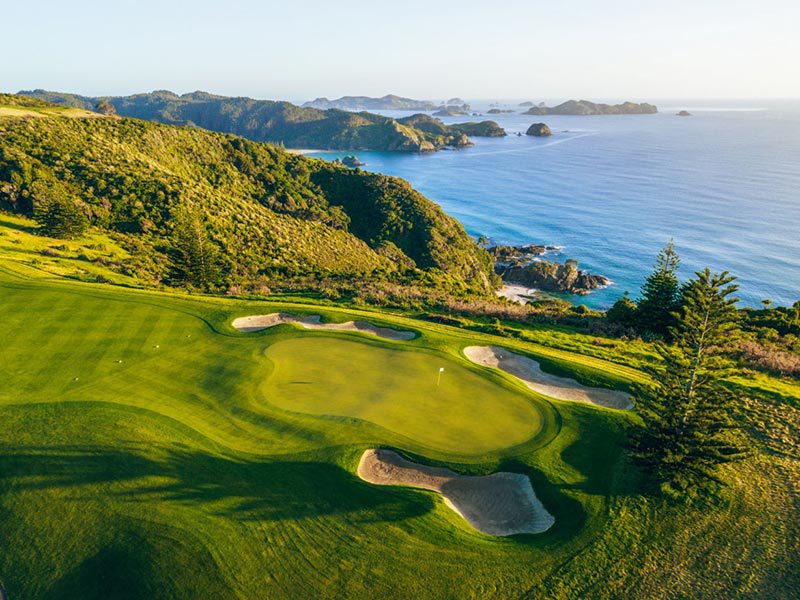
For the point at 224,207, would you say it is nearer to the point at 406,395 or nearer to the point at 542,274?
the point at 542,274

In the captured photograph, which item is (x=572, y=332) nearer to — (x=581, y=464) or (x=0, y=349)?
(x=581, y=464)

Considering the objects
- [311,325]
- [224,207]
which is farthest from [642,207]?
[311,325]

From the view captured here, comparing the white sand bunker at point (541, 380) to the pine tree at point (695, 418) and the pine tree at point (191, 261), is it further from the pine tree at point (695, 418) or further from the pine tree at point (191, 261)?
the pine tree at point (191, 261)

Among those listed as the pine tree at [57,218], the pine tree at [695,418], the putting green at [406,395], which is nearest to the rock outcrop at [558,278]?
the putting green at [406,395]

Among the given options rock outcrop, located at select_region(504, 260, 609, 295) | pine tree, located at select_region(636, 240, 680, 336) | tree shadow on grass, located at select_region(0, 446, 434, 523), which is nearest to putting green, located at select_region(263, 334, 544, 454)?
tree shadow on grass, located at select_region(0, 446, 434, 523)

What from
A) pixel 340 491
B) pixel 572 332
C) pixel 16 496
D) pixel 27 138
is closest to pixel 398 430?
pixel 340 491

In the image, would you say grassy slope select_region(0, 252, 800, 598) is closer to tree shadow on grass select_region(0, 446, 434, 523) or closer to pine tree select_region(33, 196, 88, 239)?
tree shadow on grass select_region(0, 446, 434, 523)
